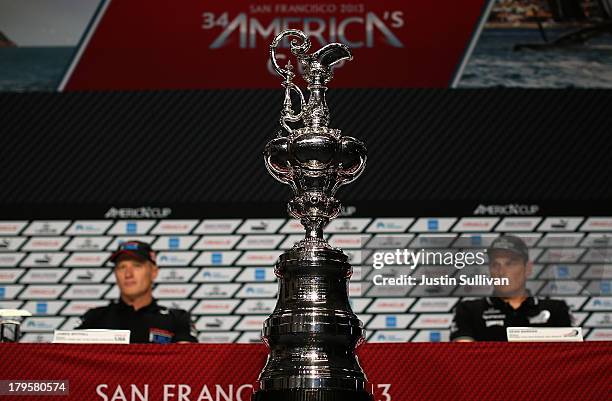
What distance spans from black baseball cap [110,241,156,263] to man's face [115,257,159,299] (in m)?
0.03

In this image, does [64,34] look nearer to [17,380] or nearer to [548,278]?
[548,278]

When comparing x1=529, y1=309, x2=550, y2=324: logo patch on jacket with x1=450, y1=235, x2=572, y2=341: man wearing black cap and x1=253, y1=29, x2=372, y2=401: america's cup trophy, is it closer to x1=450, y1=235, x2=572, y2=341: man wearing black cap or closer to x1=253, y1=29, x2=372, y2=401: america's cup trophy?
x1=450, y1=235, x2=572, y2=341: man wearing black cap

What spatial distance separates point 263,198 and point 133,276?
84 centimetres

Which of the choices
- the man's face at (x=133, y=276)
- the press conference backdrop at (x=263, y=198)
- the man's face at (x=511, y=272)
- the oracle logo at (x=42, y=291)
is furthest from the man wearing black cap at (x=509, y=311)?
the oracle logo at (x=42, y=291)

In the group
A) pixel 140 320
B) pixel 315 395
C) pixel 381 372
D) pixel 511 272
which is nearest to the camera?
pixel 315 395

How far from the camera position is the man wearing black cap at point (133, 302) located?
5246mm

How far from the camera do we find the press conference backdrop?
572 cm

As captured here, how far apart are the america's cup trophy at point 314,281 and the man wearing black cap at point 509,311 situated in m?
2.40

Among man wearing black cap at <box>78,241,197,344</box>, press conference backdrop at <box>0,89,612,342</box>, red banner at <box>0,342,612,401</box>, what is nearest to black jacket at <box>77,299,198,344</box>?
man wearing black cap at <box>78,241,197,344</box>

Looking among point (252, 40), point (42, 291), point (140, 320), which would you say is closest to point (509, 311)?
point (140, 320)

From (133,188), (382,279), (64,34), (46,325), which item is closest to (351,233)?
(382,279)

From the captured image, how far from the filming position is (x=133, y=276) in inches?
211

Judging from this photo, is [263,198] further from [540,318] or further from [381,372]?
[381,372]

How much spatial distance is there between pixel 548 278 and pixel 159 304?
6.64ft
